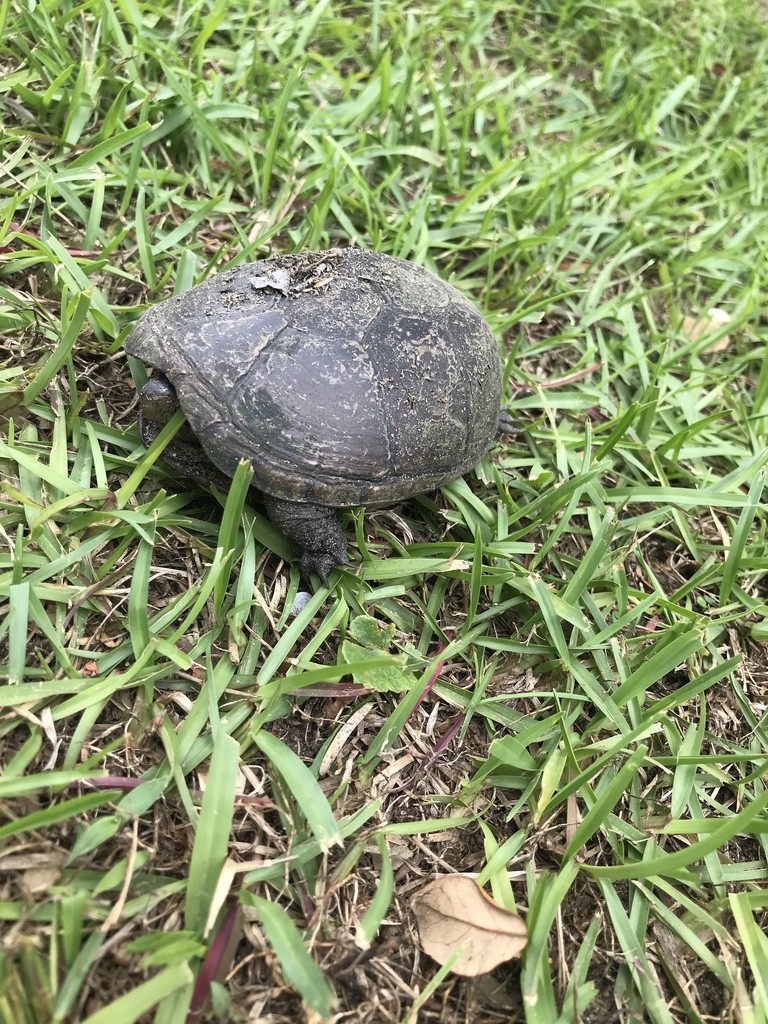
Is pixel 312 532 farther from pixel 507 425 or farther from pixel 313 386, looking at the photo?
pixel 507 425

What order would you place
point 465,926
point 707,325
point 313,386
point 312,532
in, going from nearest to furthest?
point 465,926 < point 313,386 < point 312,532 < point 707,325

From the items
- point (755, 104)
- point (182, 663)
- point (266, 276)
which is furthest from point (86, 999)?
point (755, 104)

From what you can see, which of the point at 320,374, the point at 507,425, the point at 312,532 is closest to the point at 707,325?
the point at 507,425

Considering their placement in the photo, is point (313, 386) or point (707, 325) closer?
point (313, 386)

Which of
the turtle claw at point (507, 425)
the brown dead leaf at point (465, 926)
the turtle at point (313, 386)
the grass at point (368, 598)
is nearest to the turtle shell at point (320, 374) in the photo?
the turtle at point (313, 386)

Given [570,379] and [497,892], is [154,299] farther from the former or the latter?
Answer: [497,892]

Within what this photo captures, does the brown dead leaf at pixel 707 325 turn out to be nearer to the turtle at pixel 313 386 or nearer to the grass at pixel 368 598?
the grass at pixel 368 598
